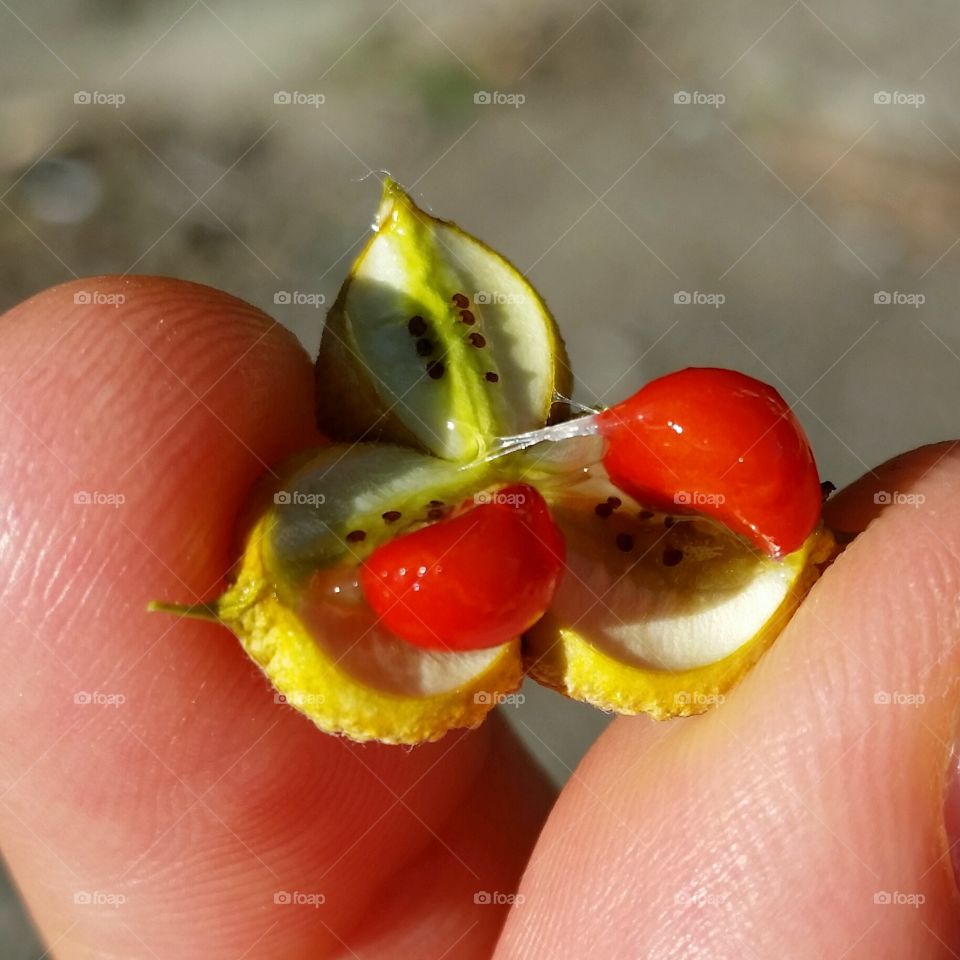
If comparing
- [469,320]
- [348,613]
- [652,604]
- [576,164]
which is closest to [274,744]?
[348,613]

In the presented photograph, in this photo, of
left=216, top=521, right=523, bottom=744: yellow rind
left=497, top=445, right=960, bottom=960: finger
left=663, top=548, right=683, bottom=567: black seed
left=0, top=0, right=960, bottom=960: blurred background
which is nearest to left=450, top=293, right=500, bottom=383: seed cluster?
left=663, top=548, right=683, bottom=567: black seed

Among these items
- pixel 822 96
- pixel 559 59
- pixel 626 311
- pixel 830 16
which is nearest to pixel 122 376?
pixel 626 311

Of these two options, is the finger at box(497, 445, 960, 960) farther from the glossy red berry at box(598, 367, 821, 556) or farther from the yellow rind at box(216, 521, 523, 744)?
the yellow rind at box(216, 521, 523, 744)

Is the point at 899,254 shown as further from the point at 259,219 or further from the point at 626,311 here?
the point at 259,219

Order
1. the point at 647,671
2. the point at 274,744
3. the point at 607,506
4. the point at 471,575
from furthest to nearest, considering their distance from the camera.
→ the point at 274,744 < the point at 607,506 < the point at 647,671 < the point at 471,575

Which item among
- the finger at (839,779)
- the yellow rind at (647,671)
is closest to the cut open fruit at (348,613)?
the yellow rind at (647,671)

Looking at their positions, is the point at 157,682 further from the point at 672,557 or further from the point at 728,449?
the point at 728,449
